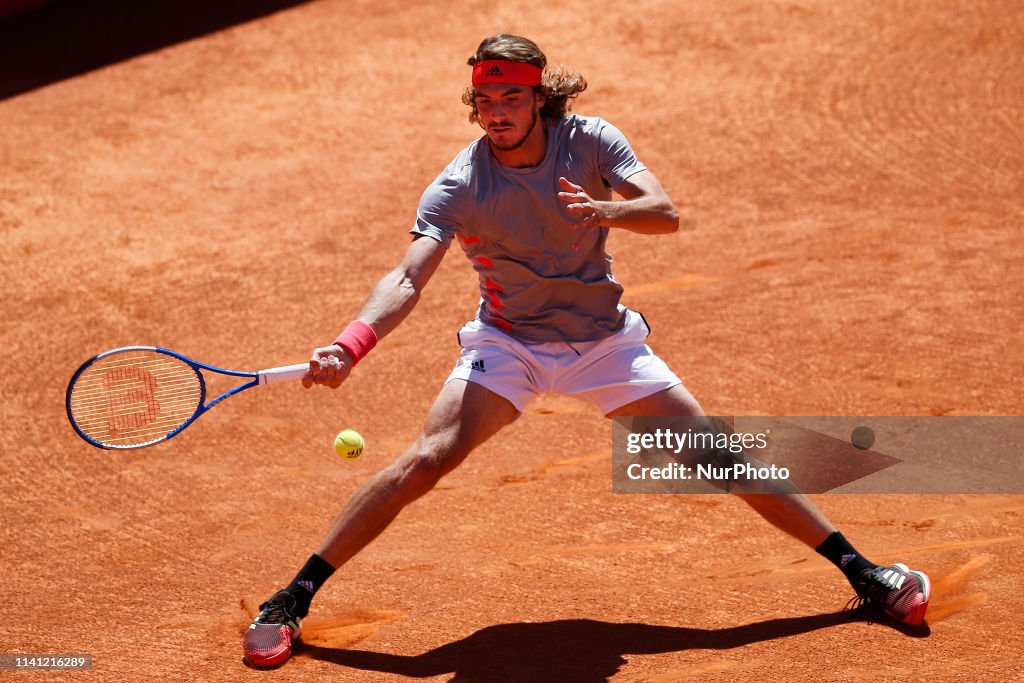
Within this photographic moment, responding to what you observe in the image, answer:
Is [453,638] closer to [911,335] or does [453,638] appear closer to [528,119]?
[528,119]

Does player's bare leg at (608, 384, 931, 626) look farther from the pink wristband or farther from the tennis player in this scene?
the pink wristband

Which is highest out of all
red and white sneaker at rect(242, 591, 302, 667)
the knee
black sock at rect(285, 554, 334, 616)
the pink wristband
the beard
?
the beard

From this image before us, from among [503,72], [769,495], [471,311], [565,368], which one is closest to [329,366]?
[565,368]

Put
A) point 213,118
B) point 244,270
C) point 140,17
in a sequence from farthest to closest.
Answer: point 140,17 < point 213,118 < point 244,270

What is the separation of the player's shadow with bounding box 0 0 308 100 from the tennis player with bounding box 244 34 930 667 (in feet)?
24.0

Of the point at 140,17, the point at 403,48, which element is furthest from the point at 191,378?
the point at 140,17

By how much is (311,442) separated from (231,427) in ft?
1.50

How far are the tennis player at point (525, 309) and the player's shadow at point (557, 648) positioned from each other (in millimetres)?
245

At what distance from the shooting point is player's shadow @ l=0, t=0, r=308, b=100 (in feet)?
35.9

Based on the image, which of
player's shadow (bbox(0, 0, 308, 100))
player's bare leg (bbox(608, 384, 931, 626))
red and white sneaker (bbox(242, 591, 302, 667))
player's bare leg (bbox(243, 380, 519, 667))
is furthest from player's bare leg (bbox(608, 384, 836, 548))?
player's shadow (bbox(0, 0, 308, 100))

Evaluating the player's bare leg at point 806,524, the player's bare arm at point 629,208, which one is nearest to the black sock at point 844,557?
the player's bare leg at point 806,524

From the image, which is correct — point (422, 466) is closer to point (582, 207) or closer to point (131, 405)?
point (582, 207)

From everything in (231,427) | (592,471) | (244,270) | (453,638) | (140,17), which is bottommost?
(453,638)

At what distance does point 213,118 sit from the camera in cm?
1005
